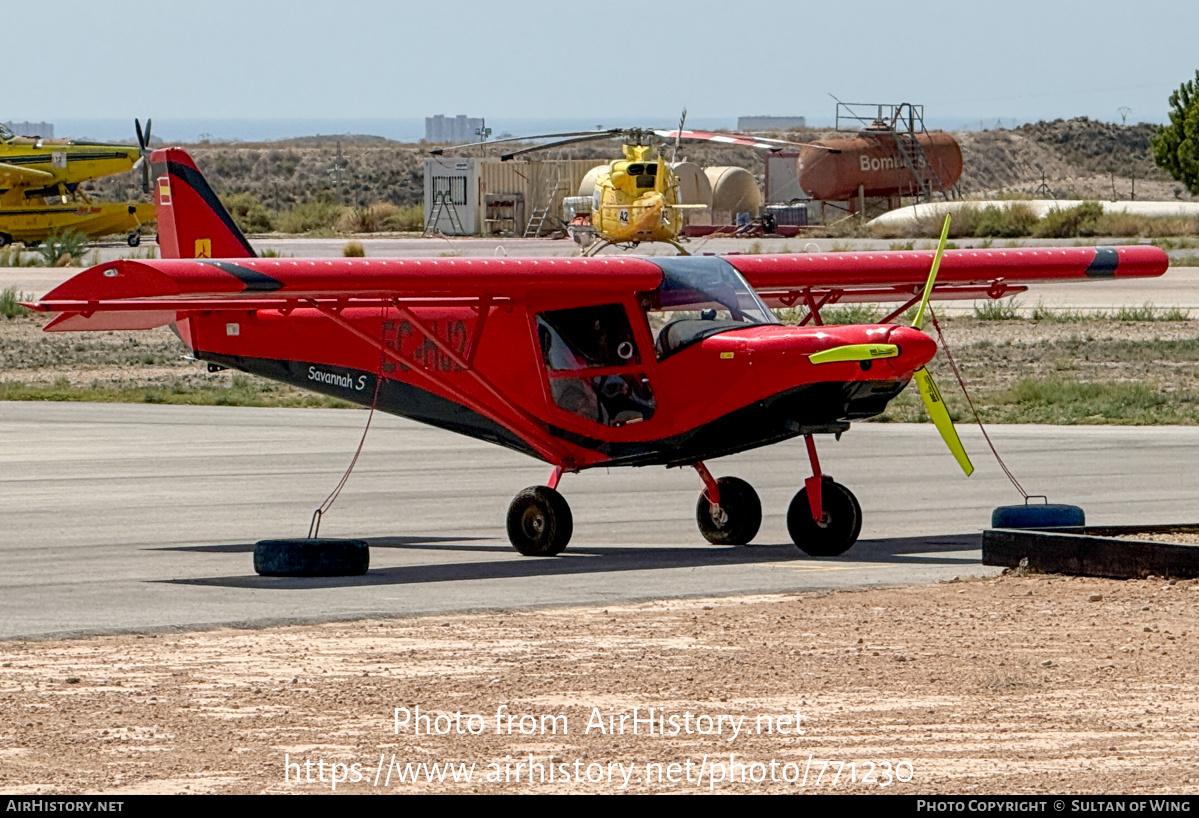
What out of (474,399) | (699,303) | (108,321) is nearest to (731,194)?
(474,399)

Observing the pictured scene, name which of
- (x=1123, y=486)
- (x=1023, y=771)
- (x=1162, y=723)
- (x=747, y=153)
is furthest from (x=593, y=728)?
(x=747, y=153)

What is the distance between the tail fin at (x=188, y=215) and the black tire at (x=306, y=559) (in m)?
4.93

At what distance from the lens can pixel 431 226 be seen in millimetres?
77875

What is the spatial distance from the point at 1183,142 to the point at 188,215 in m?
66.8

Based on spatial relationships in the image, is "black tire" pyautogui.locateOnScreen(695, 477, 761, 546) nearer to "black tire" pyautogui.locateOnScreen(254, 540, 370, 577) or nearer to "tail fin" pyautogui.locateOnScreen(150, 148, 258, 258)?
"black tire" pyautogui.locateOnScreen(254, 540, 370, 577)

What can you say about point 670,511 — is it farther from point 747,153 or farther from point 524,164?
point 747,153

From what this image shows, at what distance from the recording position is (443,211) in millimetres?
78125

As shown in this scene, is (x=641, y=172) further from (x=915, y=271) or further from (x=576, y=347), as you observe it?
(x=576, y=347)

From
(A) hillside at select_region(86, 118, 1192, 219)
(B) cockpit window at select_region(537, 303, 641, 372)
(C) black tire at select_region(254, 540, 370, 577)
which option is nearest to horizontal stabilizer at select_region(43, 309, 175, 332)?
(C) black tire at select_region(254, 540, 370, 577)

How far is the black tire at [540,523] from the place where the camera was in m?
14.6

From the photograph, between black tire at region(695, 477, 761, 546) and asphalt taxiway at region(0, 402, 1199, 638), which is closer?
asphalt taxiway at region(0, 402, 1199, 638)

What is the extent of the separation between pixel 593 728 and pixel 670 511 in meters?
9.03

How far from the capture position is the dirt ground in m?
7.32

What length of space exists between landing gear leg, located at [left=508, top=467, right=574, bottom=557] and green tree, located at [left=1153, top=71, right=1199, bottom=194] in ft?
221
